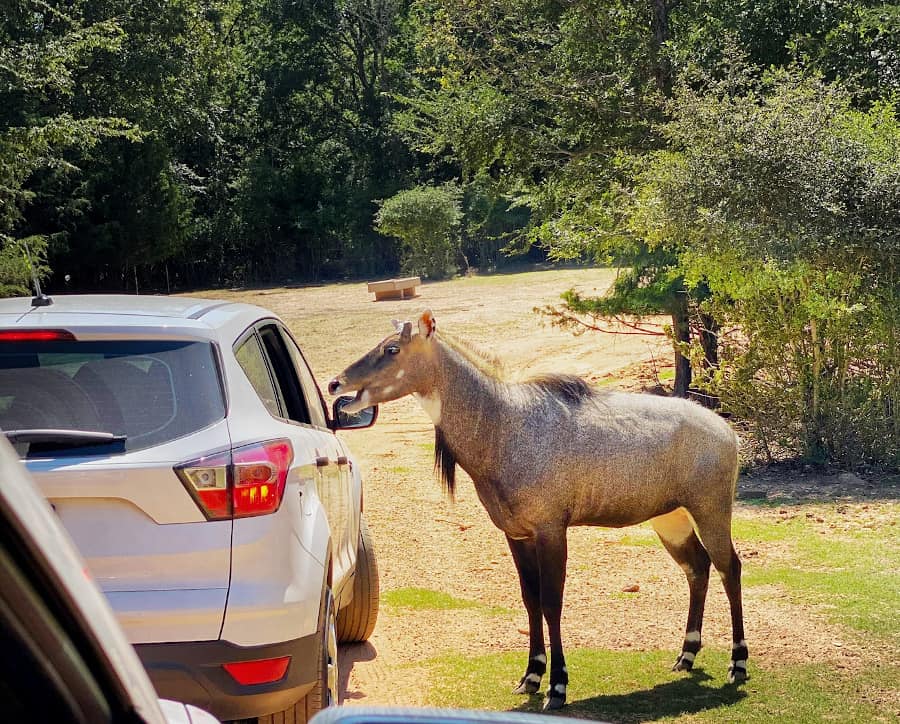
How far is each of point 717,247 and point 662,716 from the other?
22.0ft

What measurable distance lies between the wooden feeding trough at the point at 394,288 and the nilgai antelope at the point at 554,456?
84.1ft

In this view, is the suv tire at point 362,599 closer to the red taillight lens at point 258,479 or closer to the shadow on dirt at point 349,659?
the shadow on dirt at point 349,659

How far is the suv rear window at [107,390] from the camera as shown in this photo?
150 inches

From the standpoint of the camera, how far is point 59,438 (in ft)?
12.1

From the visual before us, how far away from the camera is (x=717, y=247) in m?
11.5

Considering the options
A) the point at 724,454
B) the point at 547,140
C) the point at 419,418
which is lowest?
the point at 419,418

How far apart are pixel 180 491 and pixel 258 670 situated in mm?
653

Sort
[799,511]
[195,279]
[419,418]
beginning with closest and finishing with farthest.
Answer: [799,511]
[419,418]
[195,279]

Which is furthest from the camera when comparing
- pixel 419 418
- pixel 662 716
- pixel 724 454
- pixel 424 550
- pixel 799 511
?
pixel 419 418

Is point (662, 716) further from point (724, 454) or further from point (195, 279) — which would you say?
point (195, 279)

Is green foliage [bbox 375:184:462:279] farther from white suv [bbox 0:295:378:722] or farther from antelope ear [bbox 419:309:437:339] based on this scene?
white suv [bbox 0:295:378:722]

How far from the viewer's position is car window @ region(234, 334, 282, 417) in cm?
439

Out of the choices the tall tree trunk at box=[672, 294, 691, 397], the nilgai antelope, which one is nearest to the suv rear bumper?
the nilgai antelope

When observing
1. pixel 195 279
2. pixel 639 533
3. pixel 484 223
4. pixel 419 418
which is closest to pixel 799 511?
pixel 639 533
